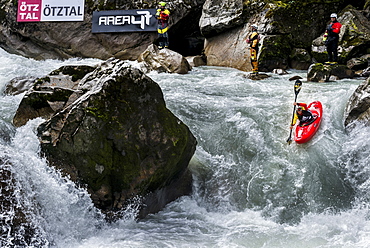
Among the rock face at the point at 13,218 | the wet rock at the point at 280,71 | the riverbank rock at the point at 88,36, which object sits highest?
the riverbank rock at the point at 88,36

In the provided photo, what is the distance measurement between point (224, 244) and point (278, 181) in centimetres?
146

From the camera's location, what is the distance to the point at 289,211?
4875 mm

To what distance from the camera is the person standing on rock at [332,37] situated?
398 inches

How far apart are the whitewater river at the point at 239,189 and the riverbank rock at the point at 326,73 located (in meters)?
1.45

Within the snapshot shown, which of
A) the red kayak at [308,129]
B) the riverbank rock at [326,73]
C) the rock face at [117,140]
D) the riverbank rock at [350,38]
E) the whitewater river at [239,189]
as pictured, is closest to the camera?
the whitewater river at [239,189]

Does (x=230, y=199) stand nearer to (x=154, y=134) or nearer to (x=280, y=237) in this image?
(x=280, y=237)

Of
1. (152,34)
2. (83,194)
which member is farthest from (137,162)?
(152,34)

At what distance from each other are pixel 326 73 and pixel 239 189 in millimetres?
4799

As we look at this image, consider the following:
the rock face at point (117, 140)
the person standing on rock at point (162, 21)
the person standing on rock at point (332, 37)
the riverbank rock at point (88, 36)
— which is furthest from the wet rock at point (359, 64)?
the rock face at point (117, 140)

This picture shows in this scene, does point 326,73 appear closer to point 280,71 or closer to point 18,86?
point 280,71

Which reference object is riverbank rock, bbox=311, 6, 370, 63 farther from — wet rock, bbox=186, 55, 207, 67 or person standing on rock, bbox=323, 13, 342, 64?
wet rock, bbox=186, 55, 207, 67

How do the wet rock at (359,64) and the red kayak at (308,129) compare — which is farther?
the wet rock at (359,64)

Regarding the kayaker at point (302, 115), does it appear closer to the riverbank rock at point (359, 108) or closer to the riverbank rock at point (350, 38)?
the riverbank rock at point (359, 108)

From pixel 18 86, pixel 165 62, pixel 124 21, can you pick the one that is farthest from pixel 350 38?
pixel 18 86
